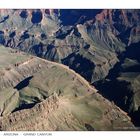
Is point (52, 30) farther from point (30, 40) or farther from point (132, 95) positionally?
point (132, 95)

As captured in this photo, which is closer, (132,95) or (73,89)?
(132,95)

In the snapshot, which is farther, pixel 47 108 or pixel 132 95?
A: pixel 132 95

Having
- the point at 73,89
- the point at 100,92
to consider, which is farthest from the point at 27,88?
the point at 100,92

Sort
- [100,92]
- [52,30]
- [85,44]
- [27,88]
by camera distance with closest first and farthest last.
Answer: [100,92] → [27,88] → [52,30] → [85,44]

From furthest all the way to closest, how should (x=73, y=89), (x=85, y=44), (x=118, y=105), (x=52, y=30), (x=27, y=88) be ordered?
1. (x=85, y=44)
2. (x=52, y=30)
3. (x=27, y=88)
4. (x=73, y=89)
5. (x=118, y=105)

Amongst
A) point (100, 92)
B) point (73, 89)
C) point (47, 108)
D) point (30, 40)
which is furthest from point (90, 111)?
→ point (30, 40)
